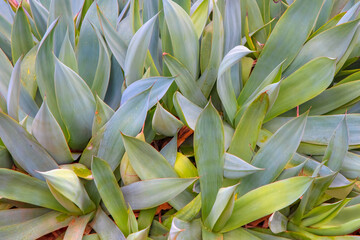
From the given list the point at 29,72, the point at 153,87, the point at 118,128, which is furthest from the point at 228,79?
the point at 29,72

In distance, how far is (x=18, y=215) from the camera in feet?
2.73

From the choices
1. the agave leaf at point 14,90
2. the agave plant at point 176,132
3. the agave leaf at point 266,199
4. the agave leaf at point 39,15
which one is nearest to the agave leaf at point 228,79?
the agave plant at point 176,132

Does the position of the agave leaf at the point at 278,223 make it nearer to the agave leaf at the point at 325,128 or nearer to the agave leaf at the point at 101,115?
the agave leaf at the point at 325,128

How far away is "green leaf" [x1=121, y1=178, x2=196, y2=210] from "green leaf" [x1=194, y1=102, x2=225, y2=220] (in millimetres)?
61

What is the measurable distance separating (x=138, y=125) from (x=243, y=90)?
0.32 metres

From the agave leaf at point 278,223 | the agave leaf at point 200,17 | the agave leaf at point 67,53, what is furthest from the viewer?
the agave leaf at point 200,17

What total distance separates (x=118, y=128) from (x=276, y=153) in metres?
0.35

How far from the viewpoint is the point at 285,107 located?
0.95 meters

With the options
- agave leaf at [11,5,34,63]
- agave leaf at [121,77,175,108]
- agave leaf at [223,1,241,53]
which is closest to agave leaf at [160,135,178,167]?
agave leaf at [121,77,175,108]

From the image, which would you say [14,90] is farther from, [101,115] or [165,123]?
[165,123]

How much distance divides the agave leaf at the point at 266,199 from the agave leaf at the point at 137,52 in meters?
0.38

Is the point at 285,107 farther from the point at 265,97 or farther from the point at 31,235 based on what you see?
the point at 31,235

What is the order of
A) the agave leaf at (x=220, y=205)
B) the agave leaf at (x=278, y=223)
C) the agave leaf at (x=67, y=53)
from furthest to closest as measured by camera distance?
the agave leaf at (x=67, y=53), the agave leaf at (x=278, y=223), the agave leaf at (x=220, y=205)

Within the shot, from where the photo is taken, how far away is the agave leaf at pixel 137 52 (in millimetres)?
862
